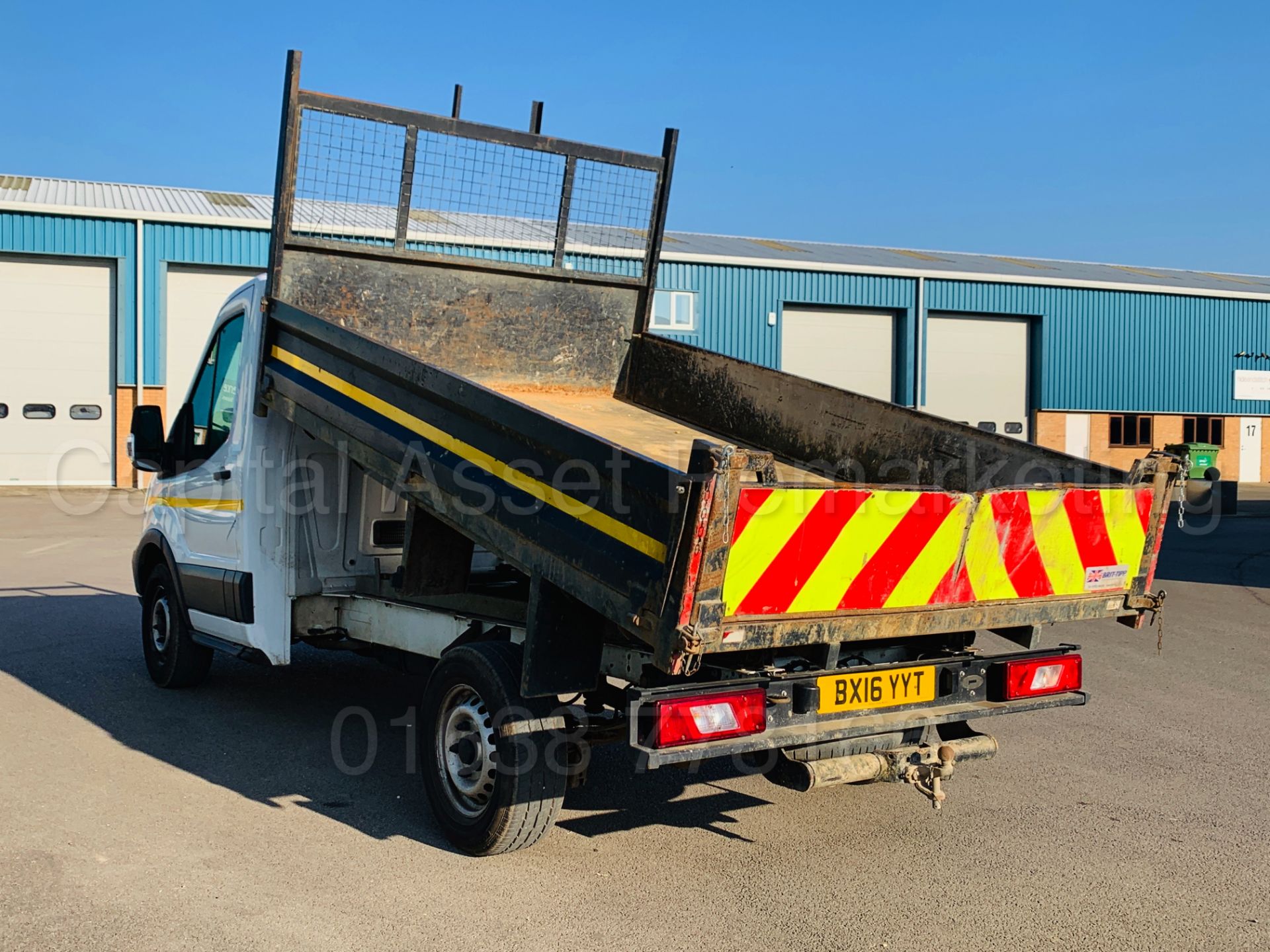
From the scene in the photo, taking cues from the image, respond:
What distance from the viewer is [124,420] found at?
86.1ft

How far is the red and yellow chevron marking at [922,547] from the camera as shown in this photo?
12.4 feet

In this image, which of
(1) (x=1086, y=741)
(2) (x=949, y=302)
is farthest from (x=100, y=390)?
(1) (x=1086, y=741)

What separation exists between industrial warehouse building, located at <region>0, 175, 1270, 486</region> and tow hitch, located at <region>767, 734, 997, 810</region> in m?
24.0

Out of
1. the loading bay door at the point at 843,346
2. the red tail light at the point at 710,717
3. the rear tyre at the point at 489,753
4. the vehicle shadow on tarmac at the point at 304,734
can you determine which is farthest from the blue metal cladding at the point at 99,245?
the red tail light at the point at 710,717

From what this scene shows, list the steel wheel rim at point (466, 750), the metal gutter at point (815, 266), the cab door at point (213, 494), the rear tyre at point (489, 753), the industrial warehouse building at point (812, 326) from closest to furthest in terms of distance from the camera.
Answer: the rear tyre at point (489, 753) < the steel wheel rim at point (466, 750) < the cab door at point (213, 494) < the metal gutter at point (815, 266) < the industrial warehouse building at point (812, 326)

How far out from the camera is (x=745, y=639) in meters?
3.81

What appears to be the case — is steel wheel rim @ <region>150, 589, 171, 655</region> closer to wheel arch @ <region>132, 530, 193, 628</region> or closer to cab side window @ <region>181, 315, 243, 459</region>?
wheel arch @ <region>132, 530, 193, 628</region>

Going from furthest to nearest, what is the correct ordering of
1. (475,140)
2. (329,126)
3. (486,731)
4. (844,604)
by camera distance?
(475,140) < (329,126) < (486,731) < (844,604)

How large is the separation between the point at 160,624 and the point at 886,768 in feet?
15.9

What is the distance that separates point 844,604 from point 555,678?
1061 millimetres

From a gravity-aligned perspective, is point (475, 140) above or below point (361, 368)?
above

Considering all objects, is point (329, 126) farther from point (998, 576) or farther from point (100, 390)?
point (100, 390)

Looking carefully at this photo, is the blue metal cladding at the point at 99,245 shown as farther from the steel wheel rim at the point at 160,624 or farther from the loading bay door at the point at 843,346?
the steel wheel rim at the point at 160,624

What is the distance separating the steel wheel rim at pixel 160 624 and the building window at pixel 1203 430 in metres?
34.8
